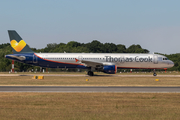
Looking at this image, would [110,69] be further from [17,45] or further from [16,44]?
[16,44]

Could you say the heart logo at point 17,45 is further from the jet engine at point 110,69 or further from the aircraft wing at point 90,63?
the jet engine at point 110,69

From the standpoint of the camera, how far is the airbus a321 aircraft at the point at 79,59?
47.5m

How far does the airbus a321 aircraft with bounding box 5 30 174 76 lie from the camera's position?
156 feet

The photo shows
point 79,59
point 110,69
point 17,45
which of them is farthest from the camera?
point 17,45

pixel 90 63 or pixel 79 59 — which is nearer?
pixel 90 63

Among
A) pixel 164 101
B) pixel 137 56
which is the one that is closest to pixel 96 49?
pixel 137 56

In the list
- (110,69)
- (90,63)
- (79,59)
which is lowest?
(110,69)

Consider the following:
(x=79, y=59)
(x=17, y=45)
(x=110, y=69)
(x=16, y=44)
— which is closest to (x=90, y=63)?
(x=79, y=59)

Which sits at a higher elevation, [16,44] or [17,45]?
[16,44]

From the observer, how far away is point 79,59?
156 feet

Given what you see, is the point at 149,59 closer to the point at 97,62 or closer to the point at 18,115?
the point at 97,62

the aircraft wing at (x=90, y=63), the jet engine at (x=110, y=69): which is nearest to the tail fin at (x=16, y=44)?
the aircraft wing at (x=90, y=63)

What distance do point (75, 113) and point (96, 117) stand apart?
4.22 feet

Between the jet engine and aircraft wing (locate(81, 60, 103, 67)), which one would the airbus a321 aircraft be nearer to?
aircraft wing (locate(81, 60, 103, 67))
